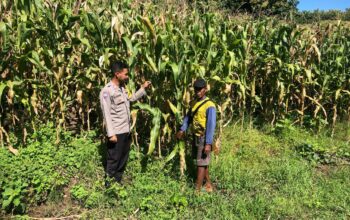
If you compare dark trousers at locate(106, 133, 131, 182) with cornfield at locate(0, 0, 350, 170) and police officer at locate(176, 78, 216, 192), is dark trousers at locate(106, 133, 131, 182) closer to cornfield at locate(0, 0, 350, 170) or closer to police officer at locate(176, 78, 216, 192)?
cornfield at locate(0, 0, 350, 170)

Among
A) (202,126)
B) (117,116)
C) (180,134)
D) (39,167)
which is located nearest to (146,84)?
(117,116)

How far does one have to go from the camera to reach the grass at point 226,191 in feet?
12.4

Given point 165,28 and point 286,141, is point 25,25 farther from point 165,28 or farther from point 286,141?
point 286,141

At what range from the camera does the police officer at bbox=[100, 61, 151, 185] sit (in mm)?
3977

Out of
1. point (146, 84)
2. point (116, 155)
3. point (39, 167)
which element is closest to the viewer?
point (39, 167)

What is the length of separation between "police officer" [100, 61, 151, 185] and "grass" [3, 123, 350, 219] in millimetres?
251

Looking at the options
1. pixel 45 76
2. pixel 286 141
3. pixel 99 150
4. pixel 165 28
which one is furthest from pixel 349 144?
pixel 45 76

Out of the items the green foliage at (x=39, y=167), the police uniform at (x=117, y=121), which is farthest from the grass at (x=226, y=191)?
the police uniform at (x=117, y=121)

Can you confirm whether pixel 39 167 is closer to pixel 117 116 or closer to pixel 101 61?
pixel 117 116

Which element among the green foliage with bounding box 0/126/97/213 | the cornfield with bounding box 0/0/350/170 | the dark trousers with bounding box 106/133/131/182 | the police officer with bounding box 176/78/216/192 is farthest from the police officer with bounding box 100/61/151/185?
the police officer with bounding box 176/78/216/192

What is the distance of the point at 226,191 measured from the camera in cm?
432

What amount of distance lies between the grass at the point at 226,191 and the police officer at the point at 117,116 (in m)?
0.25

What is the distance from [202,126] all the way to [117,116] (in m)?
0.98

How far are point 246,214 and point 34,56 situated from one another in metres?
2.93
